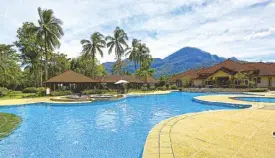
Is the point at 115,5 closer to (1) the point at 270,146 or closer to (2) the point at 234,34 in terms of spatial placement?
(1) the point at 270,146

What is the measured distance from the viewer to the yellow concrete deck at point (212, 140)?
13.9 ft

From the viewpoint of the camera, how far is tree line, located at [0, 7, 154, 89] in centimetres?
2764

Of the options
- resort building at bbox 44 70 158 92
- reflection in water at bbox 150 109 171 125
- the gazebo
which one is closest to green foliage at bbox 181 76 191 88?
resort building at bbox 44 70 158 92

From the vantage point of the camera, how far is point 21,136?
7.91 m

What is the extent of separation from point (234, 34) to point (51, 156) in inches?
874

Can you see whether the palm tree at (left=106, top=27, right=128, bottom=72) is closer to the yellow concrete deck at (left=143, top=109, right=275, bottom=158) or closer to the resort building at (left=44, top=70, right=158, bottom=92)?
the resort building at (left=44, top=70, right=158, bottom=92)

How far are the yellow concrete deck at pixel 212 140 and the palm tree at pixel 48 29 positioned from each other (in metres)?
25.4

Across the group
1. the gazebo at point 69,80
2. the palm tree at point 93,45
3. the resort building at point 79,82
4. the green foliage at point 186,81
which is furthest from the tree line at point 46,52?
the green foliage at point 186,81

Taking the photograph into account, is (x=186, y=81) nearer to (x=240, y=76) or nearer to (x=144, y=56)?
(x=240, y=76)

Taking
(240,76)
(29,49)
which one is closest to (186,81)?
(240,76)

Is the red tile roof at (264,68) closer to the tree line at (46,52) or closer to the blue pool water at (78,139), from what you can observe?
the tree line at (46,52)

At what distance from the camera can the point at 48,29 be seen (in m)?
27.2

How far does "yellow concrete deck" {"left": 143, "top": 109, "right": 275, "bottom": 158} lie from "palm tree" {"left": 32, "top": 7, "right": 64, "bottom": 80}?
2536 centimetres

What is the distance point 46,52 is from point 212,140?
87.9 ft
